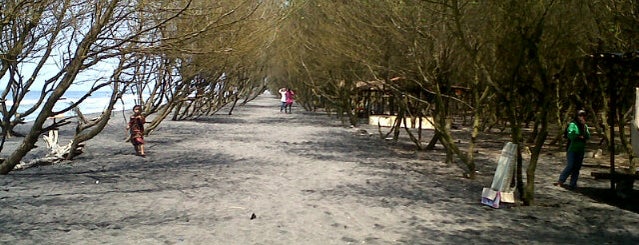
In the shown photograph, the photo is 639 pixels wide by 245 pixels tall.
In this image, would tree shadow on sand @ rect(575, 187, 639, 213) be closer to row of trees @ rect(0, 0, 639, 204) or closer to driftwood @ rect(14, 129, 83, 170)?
row of trees @ rect(0, 0, 639, 204)

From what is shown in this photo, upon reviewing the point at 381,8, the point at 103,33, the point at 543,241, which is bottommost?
the point at 543,241

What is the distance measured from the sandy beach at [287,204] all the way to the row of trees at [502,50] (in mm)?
1191

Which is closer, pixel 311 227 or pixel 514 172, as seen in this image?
pixel 311 227

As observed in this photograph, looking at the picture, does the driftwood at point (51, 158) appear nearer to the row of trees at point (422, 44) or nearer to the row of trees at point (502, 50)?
the row of trees at point (422, 44)

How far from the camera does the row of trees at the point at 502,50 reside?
10.1 metres

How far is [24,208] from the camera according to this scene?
9.80m

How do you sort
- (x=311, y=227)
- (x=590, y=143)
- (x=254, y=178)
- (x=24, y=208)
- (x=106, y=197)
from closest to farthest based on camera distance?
(x=311, y=227) < (x=24, y=208) < (x=106, y=197) < (x=254, y=178) < (x=590, y=143)

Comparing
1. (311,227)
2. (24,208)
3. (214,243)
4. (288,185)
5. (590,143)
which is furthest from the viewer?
(590,143)

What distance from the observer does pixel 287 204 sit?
34.4ft

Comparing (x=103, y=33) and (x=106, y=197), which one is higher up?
(x=103, y=33)

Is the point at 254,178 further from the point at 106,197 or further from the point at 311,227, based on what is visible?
the point at 311,227

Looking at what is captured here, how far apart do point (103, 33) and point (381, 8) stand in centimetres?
729

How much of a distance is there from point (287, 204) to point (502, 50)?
4211 mm

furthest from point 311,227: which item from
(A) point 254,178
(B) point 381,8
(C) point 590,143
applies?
(C) point 590,143
